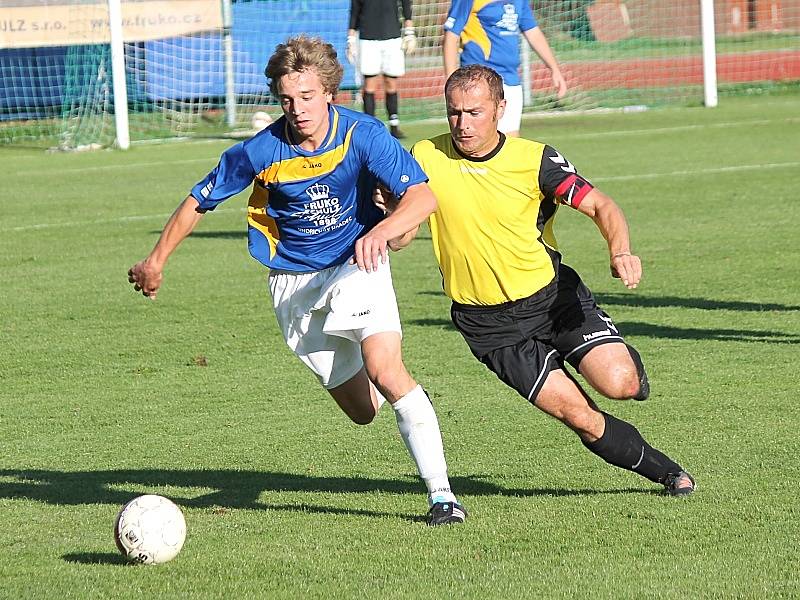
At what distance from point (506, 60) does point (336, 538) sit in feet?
25.6

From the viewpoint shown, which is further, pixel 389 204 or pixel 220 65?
pixel 220 65

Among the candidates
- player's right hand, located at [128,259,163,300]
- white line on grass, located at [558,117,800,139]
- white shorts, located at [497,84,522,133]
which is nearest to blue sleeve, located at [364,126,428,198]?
player's right hand, located at [128,259,163,300]

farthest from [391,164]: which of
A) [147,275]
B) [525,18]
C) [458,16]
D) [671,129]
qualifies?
[671,129]

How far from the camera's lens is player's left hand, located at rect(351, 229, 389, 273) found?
16.0ft

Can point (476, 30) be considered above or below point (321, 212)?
above

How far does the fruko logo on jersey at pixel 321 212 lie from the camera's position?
5.35 m

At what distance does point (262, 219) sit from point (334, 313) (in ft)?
1.77

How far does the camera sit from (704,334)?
336 inches

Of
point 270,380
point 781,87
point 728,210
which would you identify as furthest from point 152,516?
point 781,87

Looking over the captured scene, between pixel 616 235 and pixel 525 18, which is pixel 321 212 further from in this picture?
pixel 525 18

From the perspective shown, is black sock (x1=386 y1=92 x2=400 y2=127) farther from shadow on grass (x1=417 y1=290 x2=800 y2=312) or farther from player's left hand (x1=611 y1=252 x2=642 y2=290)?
player's left hand (x1=611 y1=252 x2=642 y2=290)

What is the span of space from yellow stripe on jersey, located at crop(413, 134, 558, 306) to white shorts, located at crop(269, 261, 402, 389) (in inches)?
11.2

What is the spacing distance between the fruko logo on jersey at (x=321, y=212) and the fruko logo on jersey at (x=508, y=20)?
23.6 ft

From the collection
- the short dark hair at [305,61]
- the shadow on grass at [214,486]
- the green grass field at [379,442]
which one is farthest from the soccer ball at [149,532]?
the short dark hair at [305,61]
